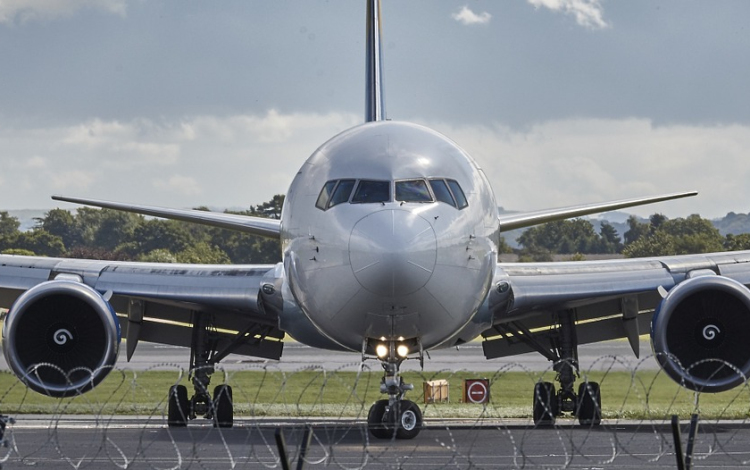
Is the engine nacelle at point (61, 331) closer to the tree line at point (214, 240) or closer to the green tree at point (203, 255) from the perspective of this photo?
the tree line at point (214, 240)

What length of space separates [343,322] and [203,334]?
527cm

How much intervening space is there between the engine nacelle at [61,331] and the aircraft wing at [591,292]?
509 centimetres

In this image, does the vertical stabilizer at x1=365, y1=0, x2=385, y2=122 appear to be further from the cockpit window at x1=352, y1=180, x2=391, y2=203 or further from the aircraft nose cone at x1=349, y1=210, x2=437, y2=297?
the aircraft nose cone at x1=349, y1=210, x2=437, y2=297

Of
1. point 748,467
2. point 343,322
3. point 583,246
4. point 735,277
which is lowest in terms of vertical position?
point 748,467

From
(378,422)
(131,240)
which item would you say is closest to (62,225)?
(131,240)

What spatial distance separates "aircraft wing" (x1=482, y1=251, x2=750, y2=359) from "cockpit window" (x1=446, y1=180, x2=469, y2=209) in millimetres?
2399

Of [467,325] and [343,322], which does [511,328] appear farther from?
[343,322]

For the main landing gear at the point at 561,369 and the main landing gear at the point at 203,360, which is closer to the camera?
the main landing gear at the point at 203,360

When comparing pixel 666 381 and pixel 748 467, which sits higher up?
pixel 666 381

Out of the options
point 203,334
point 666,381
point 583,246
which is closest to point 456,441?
point 203,334

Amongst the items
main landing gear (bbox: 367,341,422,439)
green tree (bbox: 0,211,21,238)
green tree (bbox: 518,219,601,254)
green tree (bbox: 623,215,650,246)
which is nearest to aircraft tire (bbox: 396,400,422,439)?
main landing gear (bbox: 367,341,422,439)

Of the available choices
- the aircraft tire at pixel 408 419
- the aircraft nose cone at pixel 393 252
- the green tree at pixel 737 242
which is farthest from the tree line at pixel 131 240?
the aircraft nose cone at pixel 393 252

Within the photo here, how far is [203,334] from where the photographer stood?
65.0ft

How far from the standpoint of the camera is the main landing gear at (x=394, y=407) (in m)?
15.3
